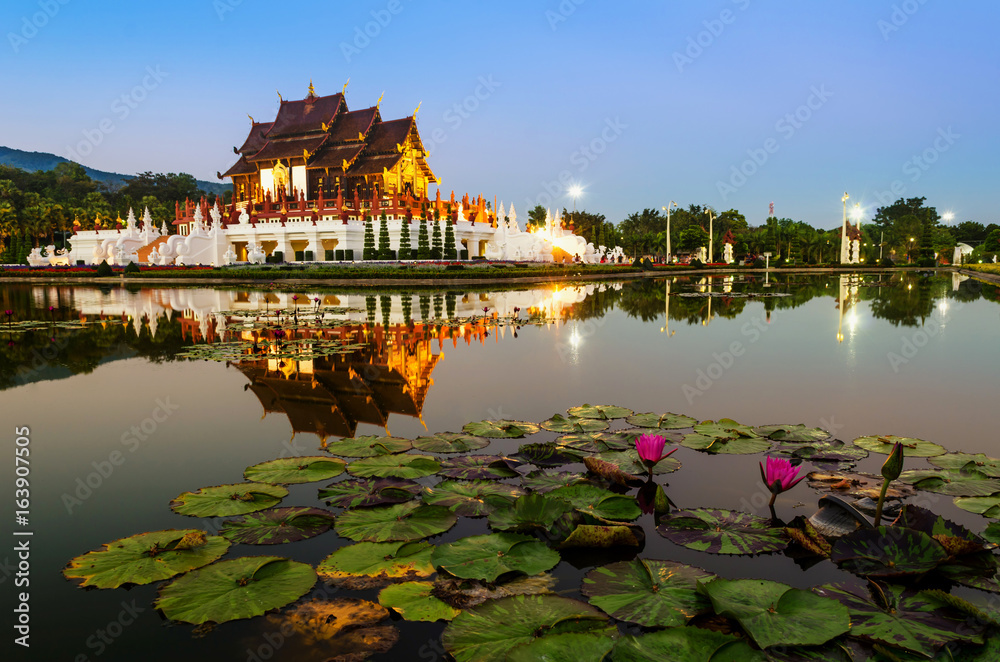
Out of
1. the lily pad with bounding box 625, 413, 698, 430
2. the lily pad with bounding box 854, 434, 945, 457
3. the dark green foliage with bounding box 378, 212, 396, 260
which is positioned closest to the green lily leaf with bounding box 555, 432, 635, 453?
the lily pad with bounding box 625, 413, 698, 430

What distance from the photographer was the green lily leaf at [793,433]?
5.61 meters

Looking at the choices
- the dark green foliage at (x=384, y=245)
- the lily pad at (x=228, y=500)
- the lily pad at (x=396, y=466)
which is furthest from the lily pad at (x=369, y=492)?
the dark green foliage at (x=384, y=245)

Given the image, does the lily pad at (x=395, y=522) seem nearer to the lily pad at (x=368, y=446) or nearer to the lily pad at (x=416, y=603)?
the lily pad at (x=416, y=603)

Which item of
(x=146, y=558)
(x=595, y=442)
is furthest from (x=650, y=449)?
(x=146, y=558)

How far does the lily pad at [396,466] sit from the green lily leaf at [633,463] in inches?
52.9

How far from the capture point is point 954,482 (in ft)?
14.9

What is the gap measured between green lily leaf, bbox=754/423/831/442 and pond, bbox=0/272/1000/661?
1.21 feet

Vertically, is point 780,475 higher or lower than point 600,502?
higher

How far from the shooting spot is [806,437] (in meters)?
5.61

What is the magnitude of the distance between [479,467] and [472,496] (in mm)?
618

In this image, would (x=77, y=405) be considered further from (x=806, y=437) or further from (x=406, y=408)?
(x=806, y=437)

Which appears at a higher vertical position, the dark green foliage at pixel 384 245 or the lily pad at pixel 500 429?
the dark green foliage at pixel 384 245

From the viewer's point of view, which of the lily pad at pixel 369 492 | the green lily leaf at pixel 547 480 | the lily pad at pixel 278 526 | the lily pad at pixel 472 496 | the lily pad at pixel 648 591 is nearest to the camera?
the lily pad at pixel 648 591

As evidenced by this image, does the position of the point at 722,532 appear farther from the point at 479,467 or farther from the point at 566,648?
the point at 479,467
